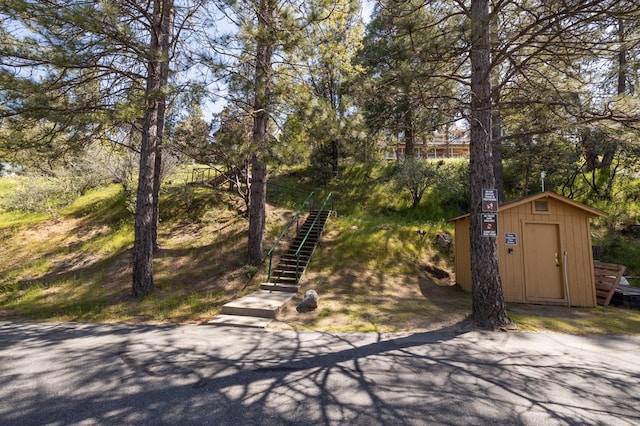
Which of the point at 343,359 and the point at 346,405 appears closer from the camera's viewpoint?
the point at 346,405

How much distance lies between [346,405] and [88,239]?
12.9m

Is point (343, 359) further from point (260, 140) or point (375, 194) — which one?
point (375, 194)

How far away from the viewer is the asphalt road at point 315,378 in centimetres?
284

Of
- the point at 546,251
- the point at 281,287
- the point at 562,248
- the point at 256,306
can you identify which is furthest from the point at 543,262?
the point at 256,306

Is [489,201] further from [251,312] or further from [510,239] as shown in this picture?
[251,312]

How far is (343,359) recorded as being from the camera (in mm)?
4199

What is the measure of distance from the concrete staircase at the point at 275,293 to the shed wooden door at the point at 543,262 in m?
6.18

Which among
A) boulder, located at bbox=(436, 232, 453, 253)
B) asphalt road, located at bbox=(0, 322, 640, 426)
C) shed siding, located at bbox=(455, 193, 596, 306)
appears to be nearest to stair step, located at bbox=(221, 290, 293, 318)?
asphalt road, located at bbox=(0, 322, 640, 426)

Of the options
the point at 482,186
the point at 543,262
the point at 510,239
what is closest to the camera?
the point at 482,186

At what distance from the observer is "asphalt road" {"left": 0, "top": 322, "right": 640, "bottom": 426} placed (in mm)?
2844

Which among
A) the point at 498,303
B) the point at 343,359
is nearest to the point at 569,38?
the point at 498,303

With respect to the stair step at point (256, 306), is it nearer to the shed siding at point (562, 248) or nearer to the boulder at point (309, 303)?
the boulder at point (309, 303)

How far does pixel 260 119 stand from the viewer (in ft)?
29.9

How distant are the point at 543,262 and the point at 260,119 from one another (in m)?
8.90
